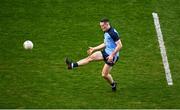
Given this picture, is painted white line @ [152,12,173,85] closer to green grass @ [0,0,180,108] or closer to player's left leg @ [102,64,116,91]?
green grass @ [0,0,180,108]

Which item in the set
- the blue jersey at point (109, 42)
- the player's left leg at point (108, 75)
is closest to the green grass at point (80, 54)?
the player's left leg at point (108, 75)

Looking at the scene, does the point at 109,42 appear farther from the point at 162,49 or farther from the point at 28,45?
the point at 162,49

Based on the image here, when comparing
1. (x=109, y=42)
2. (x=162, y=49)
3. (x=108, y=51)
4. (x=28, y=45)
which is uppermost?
(x=28, y=45)

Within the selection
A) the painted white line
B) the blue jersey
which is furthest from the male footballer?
the painted white line

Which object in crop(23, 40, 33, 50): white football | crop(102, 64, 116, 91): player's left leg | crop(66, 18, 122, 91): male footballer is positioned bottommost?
crop(102, 64, 116, 91): player's left leg

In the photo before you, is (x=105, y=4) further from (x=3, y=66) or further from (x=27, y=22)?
(x=3, y=66)

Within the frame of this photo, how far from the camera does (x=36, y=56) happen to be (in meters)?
20.3

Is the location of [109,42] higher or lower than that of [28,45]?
lower

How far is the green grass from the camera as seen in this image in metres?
17.3

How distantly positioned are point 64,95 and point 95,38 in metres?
4.73

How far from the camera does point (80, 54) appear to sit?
20.5 meters

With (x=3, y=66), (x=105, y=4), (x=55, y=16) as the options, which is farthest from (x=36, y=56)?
(x=105, y=4)

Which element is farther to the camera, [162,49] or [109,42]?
[162,49]

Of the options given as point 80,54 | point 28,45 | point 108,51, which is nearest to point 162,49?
point 80,54
